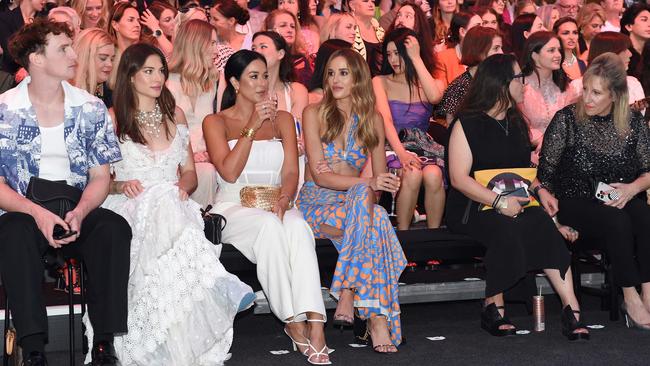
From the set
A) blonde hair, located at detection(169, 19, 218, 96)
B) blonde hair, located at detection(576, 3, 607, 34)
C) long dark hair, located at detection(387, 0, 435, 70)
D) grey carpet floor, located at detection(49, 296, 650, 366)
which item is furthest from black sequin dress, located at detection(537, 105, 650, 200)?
blonde hair, located at detection(576, 3, 607, 34)

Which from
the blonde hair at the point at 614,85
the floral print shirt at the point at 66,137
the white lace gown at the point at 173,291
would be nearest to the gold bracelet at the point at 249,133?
the white lace gown at the point at 173,291

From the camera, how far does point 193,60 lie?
698cm

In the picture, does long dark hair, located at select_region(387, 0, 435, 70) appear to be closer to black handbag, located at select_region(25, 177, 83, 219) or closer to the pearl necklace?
the pearl necklace

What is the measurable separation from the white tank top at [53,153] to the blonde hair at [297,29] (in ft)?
9.88

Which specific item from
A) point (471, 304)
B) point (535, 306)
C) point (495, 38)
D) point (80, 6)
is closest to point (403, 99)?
point (495, 38)

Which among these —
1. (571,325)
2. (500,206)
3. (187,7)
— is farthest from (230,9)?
(571,325)

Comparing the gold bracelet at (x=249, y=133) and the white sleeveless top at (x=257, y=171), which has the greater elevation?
the gold bracelet at (x=249, y=133)

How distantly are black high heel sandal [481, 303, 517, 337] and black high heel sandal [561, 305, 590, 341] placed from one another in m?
0.27

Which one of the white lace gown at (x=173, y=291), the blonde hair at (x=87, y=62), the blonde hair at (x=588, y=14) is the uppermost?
the blonde hair at (x=588, y=14)

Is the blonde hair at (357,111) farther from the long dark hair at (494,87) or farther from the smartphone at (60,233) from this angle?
the smartphone at (60,233)

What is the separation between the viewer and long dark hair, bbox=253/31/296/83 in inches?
283

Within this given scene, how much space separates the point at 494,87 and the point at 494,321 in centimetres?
133

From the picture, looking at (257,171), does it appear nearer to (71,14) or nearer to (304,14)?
(71,14)

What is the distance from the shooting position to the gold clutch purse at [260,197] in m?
5.77
